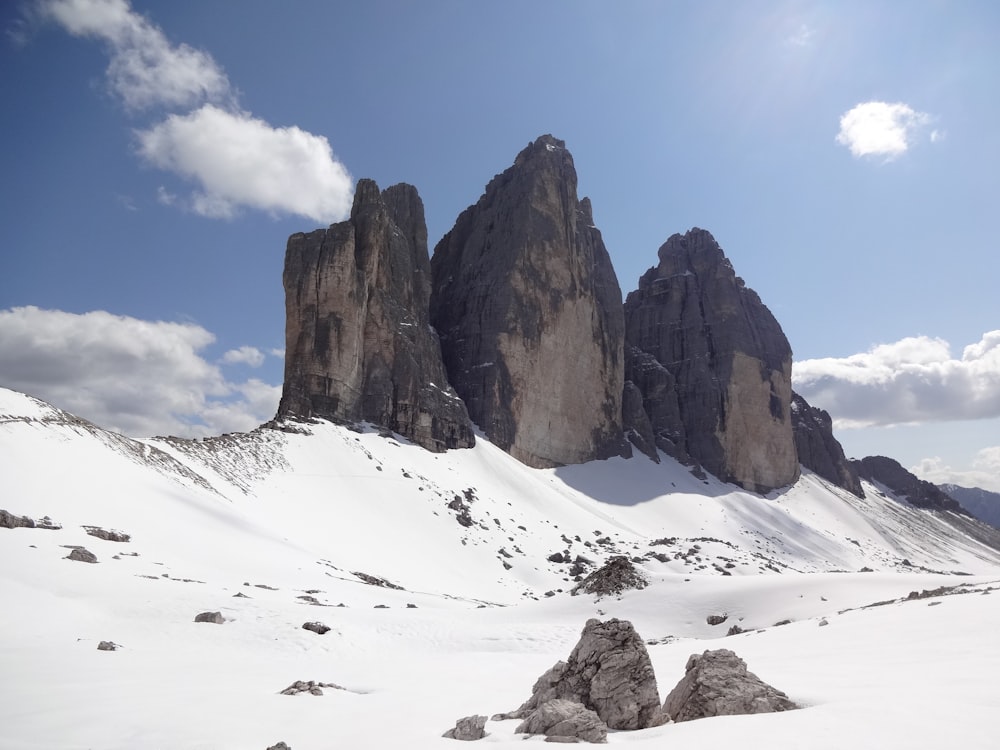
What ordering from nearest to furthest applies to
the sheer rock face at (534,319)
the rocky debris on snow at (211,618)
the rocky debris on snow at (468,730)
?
1. the rocky debris on snow at (468,730)
2. the rocky debris on snow at (211,618)
3. the sheer rock face at (534,319)

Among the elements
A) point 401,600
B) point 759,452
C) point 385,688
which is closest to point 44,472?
point 401,600

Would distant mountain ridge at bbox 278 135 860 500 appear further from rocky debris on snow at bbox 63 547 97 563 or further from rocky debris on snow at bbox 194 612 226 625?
rocky debris on snow at bbox 194 612 226 625

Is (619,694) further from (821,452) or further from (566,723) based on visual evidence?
(821,452)

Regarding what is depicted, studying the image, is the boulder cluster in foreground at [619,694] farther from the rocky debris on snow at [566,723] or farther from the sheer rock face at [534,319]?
the sheer rock face at [534,319]

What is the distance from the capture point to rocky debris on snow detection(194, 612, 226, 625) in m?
12.9

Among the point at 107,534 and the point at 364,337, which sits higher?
the point at 364,337

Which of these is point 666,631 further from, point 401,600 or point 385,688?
point 385,688

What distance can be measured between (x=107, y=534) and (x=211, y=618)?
24.9 ft

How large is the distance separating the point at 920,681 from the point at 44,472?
23313 mm

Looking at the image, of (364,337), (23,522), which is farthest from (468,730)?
(364,337)

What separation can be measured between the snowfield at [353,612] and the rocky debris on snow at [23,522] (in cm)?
57

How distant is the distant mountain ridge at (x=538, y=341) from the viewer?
5238 centimetres

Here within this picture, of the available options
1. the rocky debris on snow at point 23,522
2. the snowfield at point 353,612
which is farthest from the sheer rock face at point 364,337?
the rocky debris on snow at point 23,522

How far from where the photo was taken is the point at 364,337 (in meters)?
55.5
